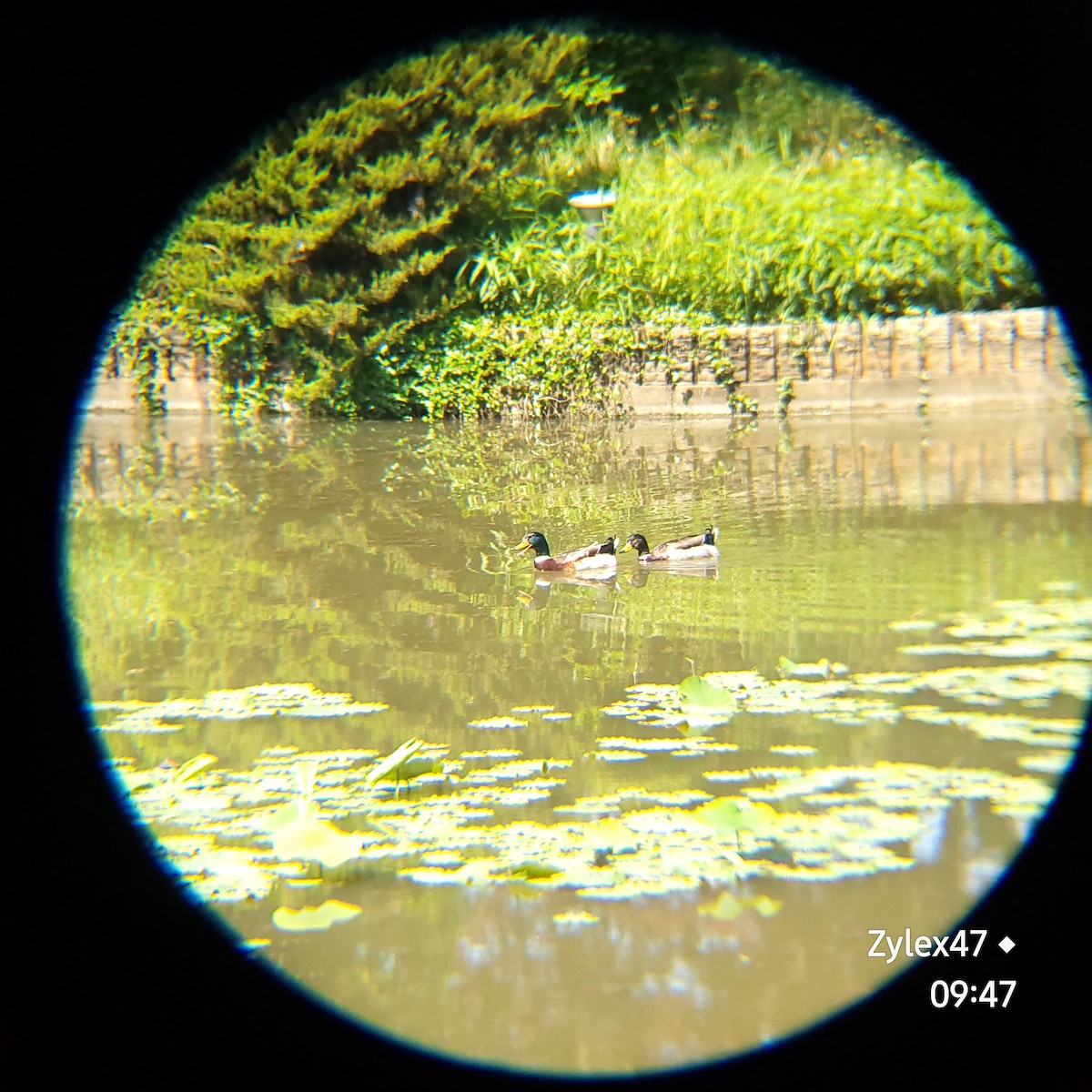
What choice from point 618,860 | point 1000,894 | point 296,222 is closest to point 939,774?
point 1000,894

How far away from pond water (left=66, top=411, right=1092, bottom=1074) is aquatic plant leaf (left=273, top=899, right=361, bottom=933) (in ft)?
0.03

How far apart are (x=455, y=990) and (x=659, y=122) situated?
679 inches

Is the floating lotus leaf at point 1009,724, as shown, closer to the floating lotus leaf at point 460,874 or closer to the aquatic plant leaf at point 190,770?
the floating lotus leaf at point 460,874

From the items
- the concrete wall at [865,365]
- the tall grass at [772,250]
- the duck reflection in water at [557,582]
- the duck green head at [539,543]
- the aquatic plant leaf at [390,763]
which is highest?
the tall grass at [772,250]

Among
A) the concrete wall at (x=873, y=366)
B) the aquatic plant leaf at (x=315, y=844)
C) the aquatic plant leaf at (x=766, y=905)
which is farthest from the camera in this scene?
the concrete wall at (x=873, y=366)

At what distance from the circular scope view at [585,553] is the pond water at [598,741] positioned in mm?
18

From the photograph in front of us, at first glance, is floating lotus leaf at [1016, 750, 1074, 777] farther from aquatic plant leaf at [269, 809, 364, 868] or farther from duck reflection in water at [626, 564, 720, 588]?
duck reflection in water at [626, 564, 720, 588]

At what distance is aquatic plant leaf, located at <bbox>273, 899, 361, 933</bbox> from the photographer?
3117mm

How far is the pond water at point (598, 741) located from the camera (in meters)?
2.93

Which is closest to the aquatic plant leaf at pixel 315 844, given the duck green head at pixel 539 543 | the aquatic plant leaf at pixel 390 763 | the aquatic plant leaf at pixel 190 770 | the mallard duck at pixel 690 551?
the aquatic plant leaf at pixel 390 763

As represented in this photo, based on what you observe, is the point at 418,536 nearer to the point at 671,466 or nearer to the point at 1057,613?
the point at 671,466

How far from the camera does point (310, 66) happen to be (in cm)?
806
